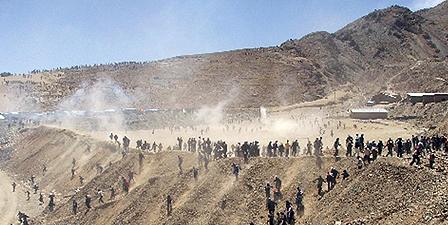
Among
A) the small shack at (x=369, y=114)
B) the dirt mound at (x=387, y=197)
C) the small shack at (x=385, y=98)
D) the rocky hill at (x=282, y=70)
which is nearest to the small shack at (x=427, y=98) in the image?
→ the small shack at (x=369, y=114)

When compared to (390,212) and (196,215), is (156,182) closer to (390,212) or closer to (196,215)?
(196,215)

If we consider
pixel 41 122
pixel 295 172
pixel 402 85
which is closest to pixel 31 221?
pixel 295 172

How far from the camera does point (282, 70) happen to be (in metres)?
120

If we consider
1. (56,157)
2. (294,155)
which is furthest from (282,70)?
(294,155)

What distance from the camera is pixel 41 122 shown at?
263ft

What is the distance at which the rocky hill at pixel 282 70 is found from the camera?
349 feet

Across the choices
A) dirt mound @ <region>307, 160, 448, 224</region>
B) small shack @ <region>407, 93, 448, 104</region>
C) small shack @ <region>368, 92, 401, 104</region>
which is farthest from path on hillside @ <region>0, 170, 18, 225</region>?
small shack @ <region>368, 92, 401, 104</region>

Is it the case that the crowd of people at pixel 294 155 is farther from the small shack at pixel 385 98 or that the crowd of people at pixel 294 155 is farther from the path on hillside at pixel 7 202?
the small shack at pixel 385 98

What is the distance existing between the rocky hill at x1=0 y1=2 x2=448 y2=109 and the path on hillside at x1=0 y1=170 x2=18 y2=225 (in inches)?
1994

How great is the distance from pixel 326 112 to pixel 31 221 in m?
46.7

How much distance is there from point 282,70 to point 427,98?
59.7 m

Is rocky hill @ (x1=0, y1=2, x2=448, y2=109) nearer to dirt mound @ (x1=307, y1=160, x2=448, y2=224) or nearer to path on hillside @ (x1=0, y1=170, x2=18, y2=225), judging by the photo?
path on hillside @ (x1=0, y1=170, x2=18, y2=225)

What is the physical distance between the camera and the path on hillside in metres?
45.0

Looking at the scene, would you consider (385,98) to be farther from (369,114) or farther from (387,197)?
(387,197)
